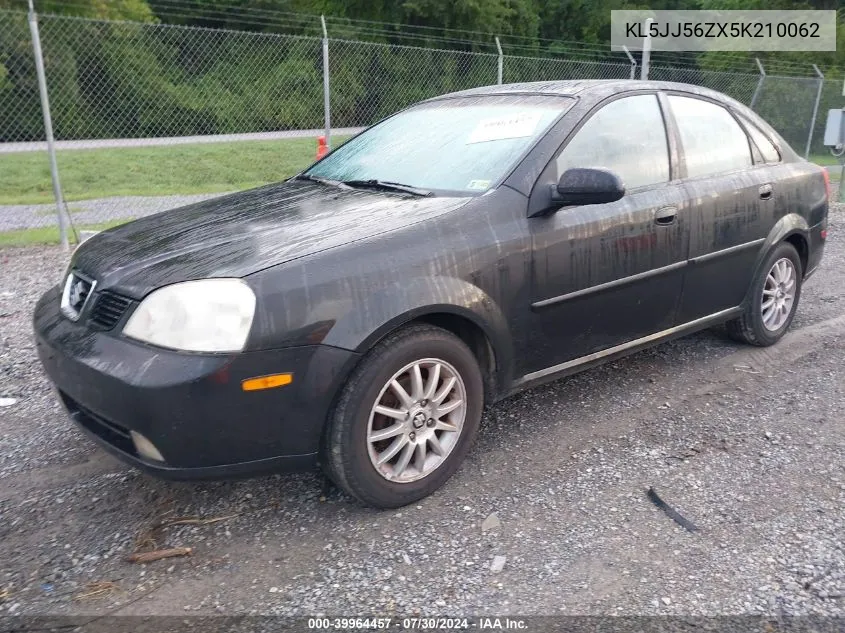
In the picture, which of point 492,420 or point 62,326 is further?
point 492,420

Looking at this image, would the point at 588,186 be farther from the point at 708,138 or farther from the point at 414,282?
the point at 708,138

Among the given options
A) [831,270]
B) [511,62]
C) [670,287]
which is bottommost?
[831,270]

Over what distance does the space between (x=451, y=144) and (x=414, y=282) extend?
1.13m

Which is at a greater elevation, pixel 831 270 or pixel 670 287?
pixel 670 287

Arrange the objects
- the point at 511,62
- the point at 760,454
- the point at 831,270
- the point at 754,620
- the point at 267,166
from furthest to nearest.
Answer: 1. the point at 511,62
2. the point at 267,166
3. the point at 831,270
4. the point at 760,454
5. the point at 754,620

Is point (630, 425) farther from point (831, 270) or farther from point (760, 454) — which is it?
point (831, 270)

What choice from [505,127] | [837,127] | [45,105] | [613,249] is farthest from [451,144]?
[837,127]

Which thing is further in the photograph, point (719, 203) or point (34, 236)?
point (34, 236)

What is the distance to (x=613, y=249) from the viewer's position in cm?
348

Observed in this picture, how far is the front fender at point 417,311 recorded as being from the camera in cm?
263

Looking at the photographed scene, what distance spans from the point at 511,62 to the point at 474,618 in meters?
16.6

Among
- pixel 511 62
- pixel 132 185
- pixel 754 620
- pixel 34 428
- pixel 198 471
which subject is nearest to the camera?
pixel 754 620

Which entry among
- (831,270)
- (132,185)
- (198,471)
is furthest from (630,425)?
(132,185)

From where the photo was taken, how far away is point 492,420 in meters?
3.75
